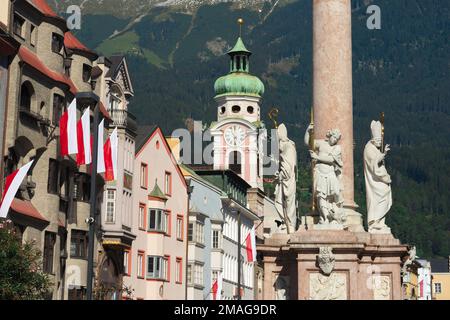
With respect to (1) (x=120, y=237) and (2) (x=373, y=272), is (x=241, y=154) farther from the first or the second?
(2) (x=373, y=272)

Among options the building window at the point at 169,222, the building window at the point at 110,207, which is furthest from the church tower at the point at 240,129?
the building window at the point at 110,207

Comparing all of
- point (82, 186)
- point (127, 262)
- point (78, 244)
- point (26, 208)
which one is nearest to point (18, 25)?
point (26, 208)

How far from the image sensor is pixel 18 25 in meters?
49.0

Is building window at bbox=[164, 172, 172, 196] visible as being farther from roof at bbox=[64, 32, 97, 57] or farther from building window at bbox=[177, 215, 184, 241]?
roof at bbox=[64, 32, 97, 57]

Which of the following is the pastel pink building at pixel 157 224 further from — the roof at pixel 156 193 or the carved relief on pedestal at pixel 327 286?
the carved relief on pedestal at pixel 327 286

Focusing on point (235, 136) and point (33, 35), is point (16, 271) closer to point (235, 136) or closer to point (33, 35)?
point (33, 35)

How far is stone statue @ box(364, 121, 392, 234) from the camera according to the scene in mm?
32812

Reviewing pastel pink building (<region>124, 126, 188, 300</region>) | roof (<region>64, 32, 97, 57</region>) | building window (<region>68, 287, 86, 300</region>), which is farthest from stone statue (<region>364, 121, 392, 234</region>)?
pastel pink building (<region>124, 126, 188, 300</region>)

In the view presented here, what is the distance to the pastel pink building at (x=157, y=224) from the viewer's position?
70938 mm

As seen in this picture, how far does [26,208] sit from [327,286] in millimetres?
19762

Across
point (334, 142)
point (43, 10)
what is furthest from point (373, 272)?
point (43, 10)

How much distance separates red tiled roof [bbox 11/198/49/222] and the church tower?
87517 millimetres
